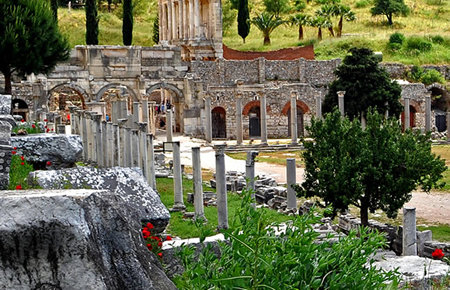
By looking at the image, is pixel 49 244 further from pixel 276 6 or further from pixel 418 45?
pixel 276 6

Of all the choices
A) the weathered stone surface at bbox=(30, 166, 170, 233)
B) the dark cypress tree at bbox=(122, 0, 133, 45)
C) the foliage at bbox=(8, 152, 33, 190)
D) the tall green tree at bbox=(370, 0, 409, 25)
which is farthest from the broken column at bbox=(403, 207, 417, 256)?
the tall green tree at bbox=(370, 0, 409, 25)

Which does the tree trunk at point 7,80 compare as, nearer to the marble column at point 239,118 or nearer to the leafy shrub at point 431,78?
the marble column at point 239,118

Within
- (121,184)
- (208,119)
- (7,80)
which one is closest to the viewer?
(121,184)

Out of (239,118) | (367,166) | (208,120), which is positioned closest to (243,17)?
(208,120)

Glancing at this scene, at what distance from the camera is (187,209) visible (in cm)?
1950

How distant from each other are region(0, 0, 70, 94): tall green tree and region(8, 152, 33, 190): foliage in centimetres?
1756

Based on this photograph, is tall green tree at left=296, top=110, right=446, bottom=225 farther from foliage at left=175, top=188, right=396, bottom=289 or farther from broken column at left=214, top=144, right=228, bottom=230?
foliage at left=175, top=188, right=396, bottom=289

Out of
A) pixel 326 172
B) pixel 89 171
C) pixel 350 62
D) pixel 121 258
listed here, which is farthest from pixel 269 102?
pixel 121 258

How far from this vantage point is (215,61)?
51938 millimetres

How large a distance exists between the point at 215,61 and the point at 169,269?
43.8 metres

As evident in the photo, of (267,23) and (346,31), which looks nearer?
(267,23)

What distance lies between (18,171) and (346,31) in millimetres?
56844

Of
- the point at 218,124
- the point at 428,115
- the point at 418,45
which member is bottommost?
the point at 218,124

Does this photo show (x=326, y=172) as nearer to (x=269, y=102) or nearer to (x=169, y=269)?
(x=169, y=269)
